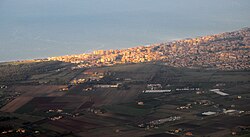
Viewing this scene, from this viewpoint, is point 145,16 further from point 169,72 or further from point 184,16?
point 169,72

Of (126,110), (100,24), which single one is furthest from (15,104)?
(100,24)

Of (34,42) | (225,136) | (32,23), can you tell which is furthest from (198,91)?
(32,23)

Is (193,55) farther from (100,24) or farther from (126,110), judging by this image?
(100,24)

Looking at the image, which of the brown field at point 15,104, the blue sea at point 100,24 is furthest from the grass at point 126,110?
the blue sea at point 100,24

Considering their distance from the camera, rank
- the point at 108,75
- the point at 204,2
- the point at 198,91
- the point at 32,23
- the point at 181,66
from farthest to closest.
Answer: the point at 204,2, the point at 32,23, the point at 181,66, the point at 108,75, the point at 198,91

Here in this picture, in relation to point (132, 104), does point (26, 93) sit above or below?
above

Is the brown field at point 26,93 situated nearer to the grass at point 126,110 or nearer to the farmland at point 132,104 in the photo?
the farmland at point 132,104

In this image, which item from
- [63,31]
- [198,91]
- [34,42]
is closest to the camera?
[198,91]
